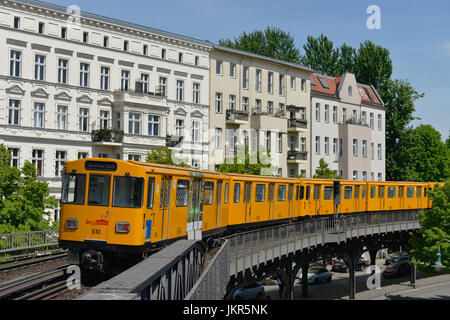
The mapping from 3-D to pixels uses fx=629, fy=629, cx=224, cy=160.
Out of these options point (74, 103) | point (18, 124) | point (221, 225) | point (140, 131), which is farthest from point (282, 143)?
point (221, 225)

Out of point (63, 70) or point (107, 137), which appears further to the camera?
point (107, 137)

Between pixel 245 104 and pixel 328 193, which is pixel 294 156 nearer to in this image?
pixel 245 104

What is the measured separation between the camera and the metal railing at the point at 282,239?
16.9 metres

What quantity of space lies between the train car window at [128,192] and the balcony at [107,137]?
25.6 meters

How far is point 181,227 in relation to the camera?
19.9 meters

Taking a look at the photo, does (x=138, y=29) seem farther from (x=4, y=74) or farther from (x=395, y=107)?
(x=395, y=107)

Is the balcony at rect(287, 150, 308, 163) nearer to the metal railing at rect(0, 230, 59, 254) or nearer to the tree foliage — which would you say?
the tree foliage

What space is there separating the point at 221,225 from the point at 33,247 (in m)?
8.07

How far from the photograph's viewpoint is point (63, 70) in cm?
4159

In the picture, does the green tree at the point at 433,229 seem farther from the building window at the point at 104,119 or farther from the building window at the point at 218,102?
the building window at the point at 104,119

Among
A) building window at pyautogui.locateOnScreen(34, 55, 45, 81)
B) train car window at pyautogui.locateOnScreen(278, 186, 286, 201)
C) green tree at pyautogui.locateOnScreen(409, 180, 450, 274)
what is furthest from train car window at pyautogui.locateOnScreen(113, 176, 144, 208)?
green tree at pyautogui.locateOnScreen(409, 180, 450, 274)

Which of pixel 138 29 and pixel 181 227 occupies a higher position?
pixel 138 29

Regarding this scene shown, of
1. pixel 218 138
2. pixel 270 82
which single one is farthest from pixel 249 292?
pixel 270 82

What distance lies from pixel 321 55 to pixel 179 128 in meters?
43.5
